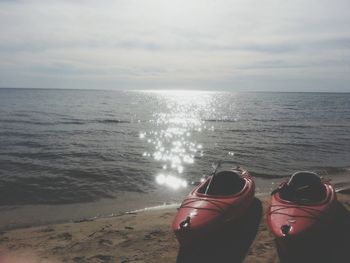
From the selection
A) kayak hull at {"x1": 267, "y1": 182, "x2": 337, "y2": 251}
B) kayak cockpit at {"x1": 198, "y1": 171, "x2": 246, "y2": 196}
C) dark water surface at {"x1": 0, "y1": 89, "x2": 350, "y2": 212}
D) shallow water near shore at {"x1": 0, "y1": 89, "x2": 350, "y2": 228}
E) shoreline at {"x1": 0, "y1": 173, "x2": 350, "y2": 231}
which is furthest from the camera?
dark water surface at {"x1": 0, "y1": 89, "x2": 350, "y2": 212}

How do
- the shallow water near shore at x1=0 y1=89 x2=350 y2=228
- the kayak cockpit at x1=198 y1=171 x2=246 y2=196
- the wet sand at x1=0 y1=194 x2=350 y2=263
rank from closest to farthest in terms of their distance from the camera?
the wet sand at x1=0 y1=194 x2=350 y2=263 → the kayak cockpit at x1=198 y1=171 x2=246 y2=196 → the shallow water near shore at x1=0 y1=89 x2=350 y2=228

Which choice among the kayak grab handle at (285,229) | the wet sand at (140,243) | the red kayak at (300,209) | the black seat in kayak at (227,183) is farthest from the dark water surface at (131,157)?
the kayak grab handle at (285,229)

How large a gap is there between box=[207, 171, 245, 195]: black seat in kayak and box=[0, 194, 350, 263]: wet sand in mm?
972

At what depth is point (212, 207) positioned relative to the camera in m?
9.39

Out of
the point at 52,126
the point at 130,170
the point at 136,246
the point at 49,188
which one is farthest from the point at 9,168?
the point at 52,126

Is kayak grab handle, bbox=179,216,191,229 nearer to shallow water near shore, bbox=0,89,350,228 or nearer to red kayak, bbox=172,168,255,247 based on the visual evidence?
red kayak, bbox=172,168,255,247

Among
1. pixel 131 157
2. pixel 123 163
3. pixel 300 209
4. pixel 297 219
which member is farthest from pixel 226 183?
pixel 131 157

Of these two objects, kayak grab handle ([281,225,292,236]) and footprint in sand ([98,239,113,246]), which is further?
footprint in sand ([98,239,113,246])

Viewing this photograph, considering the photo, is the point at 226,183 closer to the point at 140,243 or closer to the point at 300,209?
the point at 300,209

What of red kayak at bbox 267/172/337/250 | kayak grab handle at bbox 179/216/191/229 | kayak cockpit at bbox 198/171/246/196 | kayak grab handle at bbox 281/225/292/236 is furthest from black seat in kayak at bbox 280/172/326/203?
kayak grab handle at bbox 179/216/191/229

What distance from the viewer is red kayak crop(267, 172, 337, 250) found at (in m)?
8.23

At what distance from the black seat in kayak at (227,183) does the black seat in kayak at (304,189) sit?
1.55 m

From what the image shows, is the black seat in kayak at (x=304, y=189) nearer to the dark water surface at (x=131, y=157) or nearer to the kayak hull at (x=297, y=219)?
the kayak hull at (x=297, y=219)

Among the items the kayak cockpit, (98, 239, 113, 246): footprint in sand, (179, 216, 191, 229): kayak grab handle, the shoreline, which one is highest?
the kayak cockpit
